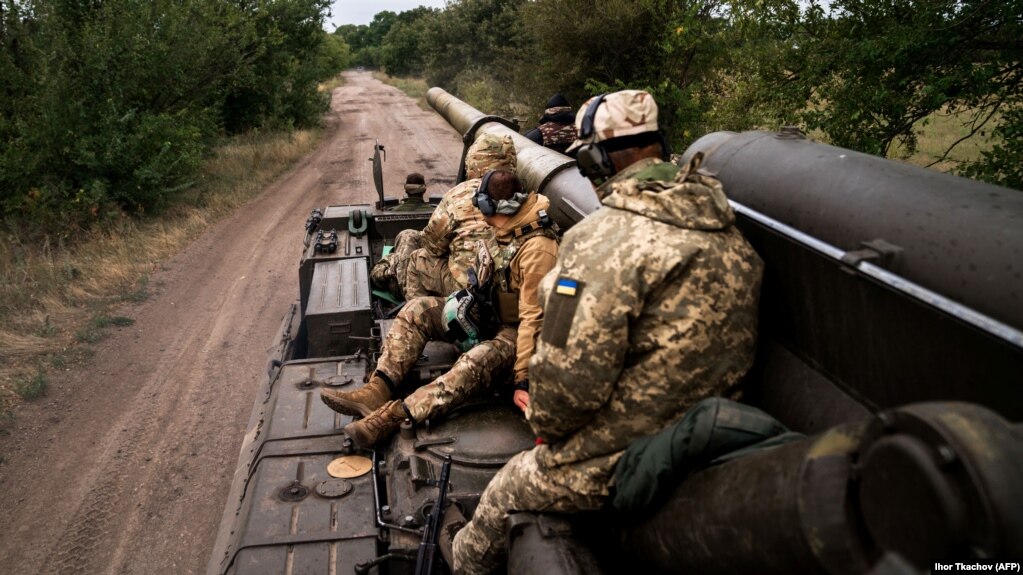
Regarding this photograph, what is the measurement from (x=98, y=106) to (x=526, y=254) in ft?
36.0

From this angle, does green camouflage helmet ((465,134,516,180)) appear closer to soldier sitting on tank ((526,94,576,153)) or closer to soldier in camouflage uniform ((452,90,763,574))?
soldier sitting on tank ((526,94,576,153))

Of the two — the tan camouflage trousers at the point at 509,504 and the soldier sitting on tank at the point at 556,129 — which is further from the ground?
the soldier sitting on tank at the point at 556,129

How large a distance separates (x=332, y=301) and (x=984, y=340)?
4612mm

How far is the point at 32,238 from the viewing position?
39.4ft

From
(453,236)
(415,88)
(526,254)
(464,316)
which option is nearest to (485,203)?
(526,254)

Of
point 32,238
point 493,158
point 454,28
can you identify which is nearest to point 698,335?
point 493,158

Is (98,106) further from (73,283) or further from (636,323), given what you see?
(636,323)

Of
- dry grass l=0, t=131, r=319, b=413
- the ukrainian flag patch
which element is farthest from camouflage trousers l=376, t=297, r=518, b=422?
dry grass l=0, t=131, r=319, b=413

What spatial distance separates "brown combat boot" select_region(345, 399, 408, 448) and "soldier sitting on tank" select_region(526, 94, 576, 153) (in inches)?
183

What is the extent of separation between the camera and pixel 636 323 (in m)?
2.71

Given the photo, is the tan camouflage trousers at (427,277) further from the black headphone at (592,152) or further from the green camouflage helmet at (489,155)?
the black headphone at (592,152)

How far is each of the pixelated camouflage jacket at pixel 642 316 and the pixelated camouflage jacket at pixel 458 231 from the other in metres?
2.66

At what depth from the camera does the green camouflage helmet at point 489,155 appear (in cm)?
604

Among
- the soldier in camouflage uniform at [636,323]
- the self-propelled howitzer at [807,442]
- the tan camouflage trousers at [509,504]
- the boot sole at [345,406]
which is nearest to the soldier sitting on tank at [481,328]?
the boot sole at [345,406]
